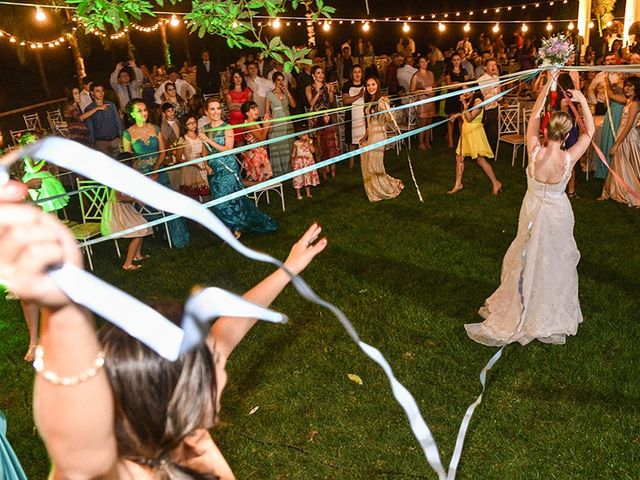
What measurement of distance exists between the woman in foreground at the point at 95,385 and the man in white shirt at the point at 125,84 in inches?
464

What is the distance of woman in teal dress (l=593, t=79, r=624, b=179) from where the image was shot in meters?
8.44

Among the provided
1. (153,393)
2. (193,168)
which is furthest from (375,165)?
(153,393)

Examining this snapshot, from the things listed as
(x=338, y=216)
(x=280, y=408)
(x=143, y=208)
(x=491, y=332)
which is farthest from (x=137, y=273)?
(x=491, y=332)

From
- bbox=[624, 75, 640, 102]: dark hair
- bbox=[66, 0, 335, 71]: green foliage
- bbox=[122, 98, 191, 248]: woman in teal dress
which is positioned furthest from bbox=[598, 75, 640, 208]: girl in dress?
bbox=[66, 0, 335, 71]: green foliage

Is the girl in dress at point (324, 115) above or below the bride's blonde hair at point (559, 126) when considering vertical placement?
below

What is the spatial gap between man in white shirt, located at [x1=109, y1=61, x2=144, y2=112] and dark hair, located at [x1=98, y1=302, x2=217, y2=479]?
39.0 feet

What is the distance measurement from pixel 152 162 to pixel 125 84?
5.61 metres

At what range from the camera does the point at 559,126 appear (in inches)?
172

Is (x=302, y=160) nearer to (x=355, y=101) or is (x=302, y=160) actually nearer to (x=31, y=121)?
(x=355, y=101)

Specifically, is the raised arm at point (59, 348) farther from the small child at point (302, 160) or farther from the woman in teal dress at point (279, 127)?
the woman in teal dress at point (279, 127)

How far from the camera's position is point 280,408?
4125mm

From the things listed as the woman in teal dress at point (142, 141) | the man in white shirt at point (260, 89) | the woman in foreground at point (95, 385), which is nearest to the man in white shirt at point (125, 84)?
the man in white shirt at point (260, 89)

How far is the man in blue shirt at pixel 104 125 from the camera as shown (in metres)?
9.73

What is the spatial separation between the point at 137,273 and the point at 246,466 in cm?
373
